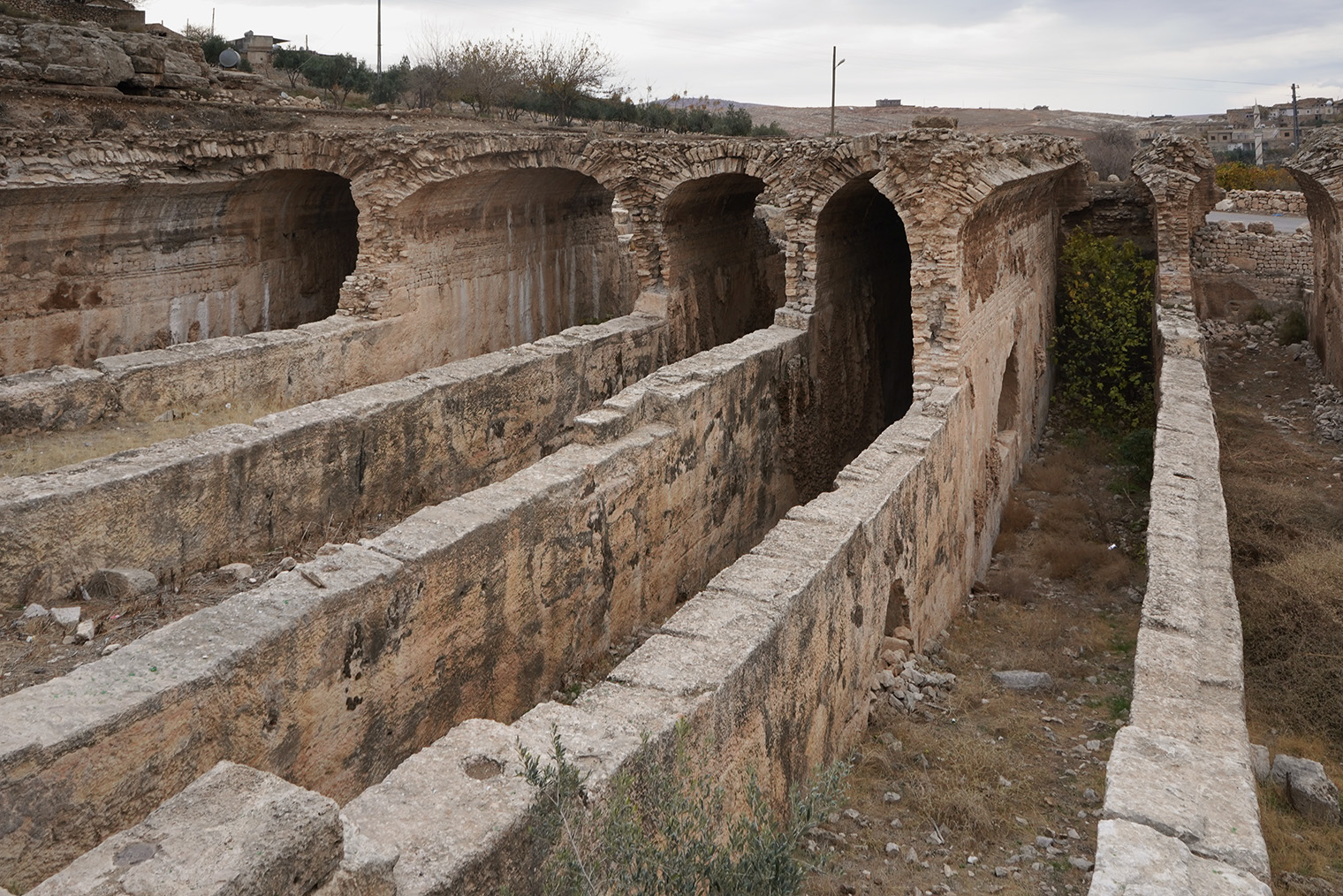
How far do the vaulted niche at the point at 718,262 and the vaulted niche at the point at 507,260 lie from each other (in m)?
0.79

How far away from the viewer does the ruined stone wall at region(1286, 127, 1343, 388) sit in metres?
11.3

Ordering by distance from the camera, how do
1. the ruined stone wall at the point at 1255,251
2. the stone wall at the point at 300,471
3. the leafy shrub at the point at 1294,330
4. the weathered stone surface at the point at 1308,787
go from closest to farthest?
the weathered stone surface at the point at 1308,787 → the stone wall at the point at 300,471 → the leafy shrub at the point at 1294,330 → the ruined stone wall at the point at 1255,251

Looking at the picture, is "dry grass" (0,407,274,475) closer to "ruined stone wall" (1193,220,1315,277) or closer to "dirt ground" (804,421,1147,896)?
"dirt ground" (804,421,1147,896)

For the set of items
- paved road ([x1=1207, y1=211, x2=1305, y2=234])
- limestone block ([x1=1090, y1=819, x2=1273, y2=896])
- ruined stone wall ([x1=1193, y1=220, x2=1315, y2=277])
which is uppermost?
paved road ([x1=1207, y1=211, x2=1305, y2=234])

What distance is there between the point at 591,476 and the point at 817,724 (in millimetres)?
2115

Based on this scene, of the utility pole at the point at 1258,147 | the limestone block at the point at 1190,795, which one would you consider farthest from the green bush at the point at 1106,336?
the utility pole at the point at 1258,147

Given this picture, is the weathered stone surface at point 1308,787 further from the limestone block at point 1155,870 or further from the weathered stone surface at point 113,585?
the weathered stone surface at point 113,585

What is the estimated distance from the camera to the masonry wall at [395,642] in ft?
12.5

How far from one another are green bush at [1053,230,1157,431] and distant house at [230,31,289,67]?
20083 mm

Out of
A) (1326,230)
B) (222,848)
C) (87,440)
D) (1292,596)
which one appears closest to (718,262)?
(1326,230)

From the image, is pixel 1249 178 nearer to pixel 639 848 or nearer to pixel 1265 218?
pixel 1265 218

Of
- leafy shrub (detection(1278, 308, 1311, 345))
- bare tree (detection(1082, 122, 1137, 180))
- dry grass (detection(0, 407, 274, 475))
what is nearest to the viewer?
dry grass (detection(0, 407, 274, 475))

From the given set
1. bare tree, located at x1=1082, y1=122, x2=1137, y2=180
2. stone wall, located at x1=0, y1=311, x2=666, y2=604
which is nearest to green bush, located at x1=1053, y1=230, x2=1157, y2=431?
stone wall, located at x1=0, y1=311, x2=666, y2=604

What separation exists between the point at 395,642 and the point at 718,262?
8.62 meters
